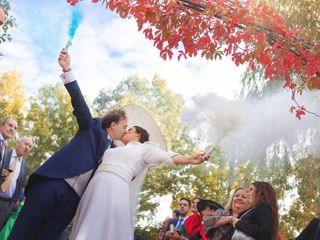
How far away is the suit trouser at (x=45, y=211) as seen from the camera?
3.62 m

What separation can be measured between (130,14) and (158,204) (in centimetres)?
2312

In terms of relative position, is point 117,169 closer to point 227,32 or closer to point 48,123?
point 227,32

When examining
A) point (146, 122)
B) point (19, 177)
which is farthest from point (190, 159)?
point (19, 177)

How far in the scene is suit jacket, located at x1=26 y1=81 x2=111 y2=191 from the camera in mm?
3768

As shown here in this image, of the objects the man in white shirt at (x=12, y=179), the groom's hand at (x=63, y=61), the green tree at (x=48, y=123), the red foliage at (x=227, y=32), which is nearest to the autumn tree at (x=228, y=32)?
the red foliage at (x=227, y=32)

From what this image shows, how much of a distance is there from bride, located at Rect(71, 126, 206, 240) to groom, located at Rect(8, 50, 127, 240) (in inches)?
4.5

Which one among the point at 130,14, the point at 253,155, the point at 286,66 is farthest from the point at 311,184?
the point at 130,14

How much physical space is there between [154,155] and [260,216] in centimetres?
142

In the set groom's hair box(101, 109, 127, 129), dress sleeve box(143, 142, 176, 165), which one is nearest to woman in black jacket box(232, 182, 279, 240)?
dress sleeve box(143, 142, 176, 165)

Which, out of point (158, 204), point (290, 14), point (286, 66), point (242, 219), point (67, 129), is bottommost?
point (242, 219)

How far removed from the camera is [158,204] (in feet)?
88.8

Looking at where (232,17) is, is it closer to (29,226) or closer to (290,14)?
(29,226)

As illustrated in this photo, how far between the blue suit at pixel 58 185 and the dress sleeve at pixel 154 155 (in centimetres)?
47

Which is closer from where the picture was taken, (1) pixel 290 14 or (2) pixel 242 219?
(2) pixel 242 219
